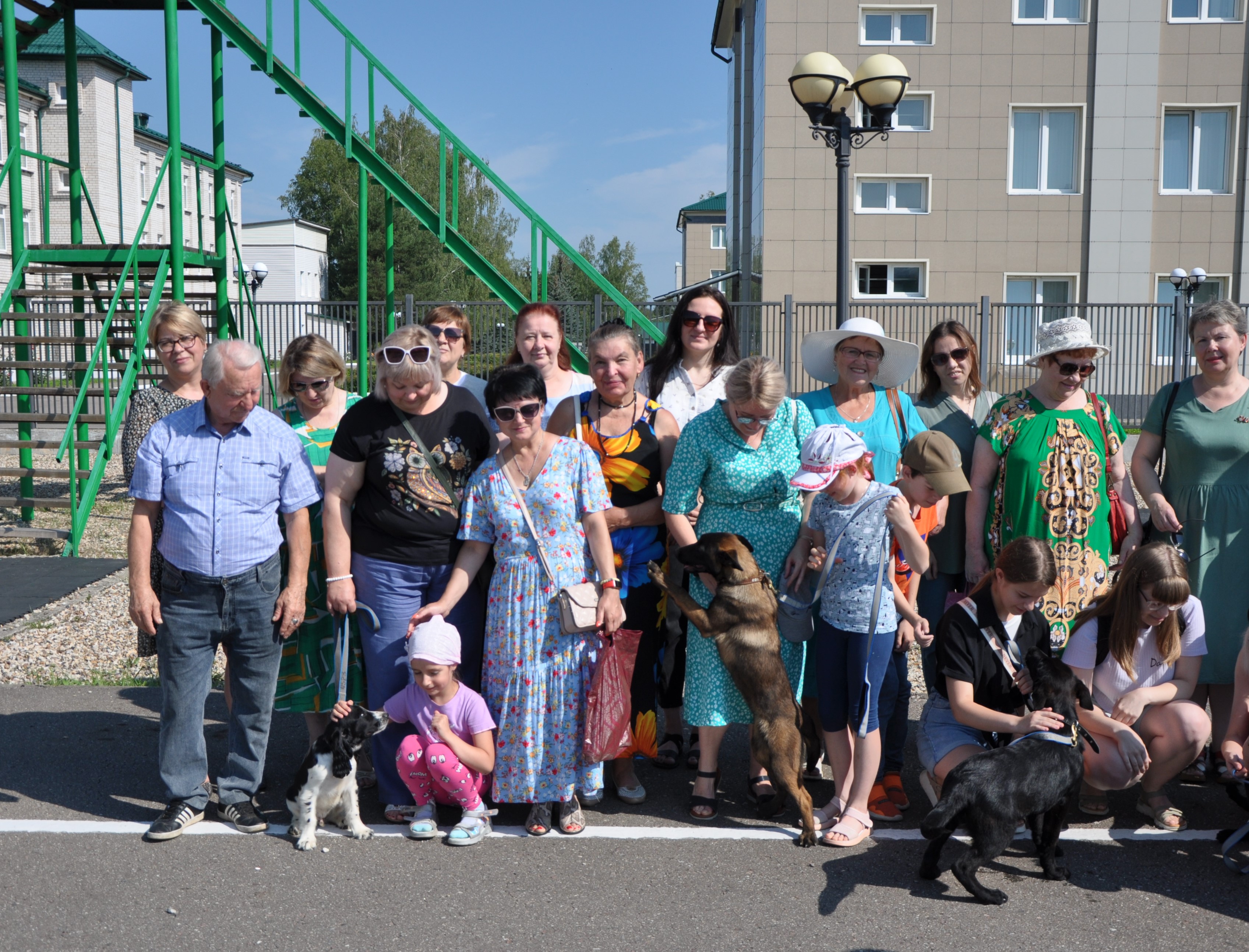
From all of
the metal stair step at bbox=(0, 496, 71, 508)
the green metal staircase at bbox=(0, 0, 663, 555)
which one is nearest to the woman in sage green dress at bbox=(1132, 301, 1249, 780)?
the green metal staircase at bbox=(0, 0, 663, 555)

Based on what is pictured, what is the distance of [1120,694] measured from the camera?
4121mm

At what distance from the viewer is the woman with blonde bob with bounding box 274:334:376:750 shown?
14.3 ft

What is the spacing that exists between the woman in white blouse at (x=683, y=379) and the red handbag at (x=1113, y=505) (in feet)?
5.59

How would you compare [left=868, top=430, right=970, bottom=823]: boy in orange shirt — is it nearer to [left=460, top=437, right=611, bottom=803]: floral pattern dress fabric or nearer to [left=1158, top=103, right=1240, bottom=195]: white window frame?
[left=460, top=437, right=611, bottom=803]: floral pattern dress fabric

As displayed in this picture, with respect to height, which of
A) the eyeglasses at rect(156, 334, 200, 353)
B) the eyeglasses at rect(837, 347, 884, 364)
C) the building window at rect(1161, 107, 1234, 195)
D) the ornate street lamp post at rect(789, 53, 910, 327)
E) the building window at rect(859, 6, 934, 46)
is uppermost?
the building window at rect(859, 6, 934, 46)

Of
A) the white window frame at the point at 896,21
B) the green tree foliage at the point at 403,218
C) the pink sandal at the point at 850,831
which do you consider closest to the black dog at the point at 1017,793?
the pink sandal at the point at 850,831

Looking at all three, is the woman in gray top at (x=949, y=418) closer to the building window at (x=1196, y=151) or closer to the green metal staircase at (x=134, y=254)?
the green metal staircase at (x=134, y=254)

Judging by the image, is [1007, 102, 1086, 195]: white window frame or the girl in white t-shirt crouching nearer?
the girl in white t-shirt crouching

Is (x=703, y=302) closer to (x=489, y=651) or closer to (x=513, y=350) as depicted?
(x=513, y=350)

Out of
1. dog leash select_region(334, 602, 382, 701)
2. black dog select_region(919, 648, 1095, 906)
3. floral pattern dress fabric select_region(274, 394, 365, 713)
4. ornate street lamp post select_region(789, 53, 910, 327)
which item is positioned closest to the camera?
black dog select_region(919, 648, 1095, 906)

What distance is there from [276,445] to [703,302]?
2.12 metres

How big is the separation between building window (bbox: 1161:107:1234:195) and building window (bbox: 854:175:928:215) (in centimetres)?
540

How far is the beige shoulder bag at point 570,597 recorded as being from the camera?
3951 mm

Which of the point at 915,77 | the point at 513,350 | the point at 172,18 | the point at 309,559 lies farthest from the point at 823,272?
the point at 309,559
